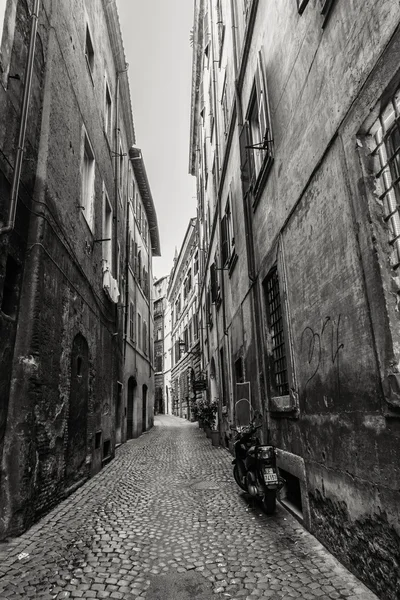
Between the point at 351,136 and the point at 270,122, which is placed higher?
the point at 270,122

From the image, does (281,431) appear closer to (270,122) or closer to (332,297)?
(332,297)

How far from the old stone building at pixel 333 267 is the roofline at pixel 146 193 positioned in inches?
461

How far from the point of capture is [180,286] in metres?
32.7

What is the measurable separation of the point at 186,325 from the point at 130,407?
12.1 metres

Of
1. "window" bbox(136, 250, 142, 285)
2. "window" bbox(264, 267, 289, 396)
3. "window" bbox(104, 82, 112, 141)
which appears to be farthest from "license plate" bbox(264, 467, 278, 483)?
"window" bbox(136, 250, 142, 285)

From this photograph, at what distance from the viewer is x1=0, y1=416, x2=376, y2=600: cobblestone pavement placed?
125 inches

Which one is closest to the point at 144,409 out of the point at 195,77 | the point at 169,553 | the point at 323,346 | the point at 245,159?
the point at 245,159

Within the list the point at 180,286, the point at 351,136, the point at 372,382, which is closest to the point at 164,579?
the point at 372,382

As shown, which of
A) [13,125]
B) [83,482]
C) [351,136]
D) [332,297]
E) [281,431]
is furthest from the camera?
[83,482]

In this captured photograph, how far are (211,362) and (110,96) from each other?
32.6 ft

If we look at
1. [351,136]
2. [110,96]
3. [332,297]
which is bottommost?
[332,297]

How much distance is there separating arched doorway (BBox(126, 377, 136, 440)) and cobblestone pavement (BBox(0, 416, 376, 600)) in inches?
365

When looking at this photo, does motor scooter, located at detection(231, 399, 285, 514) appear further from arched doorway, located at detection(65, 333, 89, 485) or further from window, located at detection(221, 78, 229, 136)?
window, located at detection(221, 78, 229, 136)

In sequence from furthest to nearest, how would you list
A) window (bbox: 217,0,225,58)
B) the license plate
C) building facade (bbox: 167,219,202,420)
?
building facade (bbox: 167,219,202,420), window (bbox: 217,0,225,58), the license plate
